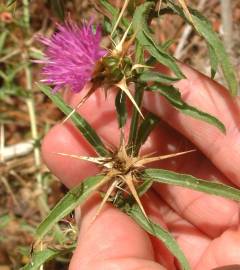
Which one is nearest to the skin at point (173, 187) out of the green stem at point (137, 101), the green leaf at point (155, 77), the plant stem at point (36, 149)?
the green stem at point (137, 101)

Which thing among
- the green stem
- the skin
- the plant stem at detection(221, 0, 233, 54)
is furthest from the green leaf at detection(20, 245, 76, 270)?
the plant stem at detection(221, 0, 233, 54)

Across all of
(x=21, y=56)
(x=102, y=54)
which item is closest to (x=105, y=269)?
(x=102, y=54)

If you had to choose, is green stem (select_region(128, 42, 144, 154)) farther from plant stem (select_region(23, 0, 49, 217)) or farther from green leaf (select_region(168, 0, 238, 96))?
plant stem (select_region(23, 0, 49, 217))

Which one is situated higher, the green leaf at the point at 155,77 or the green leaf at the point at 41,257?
the green leaf at the point at 155,77

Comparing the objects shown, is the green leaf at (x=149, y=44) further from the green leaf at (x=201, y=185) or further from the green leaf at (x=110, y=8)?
the green leaf at (x=201, y=185)

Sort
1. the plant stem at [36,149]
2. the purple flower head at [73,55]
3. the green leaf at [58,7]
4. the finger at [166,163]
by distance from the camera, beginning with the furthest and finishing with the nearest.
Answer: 1. the plant stem at [36,149]
2. the finger at [166,163]
3. the green leaf at [58,7]
4. the purple flower head at [73,55]

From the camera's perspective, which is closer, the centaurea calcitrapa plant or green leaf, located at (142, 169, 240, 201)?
the centaurea calcitrapa plant

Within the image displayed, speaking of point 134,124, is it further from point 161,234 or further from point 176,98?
point 161,234
